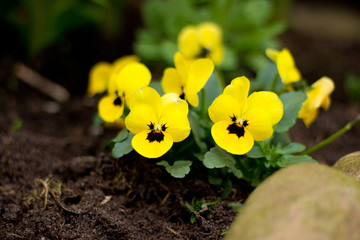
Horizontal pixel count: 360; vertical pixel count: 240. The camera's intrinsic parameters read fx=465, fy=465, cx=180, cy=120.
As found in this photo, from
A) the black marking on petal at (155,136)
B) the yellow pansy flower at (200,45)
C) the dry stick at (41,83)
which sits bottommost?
the black marking on petal at (155,136)

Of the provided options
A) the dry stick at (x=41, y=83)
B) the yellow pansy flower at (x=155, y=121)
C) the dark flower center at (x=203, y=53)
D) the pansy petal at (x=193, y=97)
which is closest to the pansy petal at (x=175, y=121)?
the yellow pansy flower at (x=155, y=121)

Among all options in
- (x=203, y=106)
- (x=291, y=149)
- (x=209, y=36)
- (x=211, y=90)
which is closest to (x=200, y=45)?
(x=209, y=36)

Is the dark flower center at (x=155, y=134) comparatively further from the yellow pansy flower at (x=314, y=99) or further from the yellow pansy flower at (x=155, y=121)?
the yellow pansy flower at (x=314, y=99)

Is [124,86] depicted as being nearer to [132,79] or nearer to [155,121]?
[132,79]

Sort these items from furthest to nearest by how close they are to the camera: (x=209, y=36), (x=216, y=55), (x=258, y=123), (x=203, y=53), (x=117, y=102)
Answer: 1. (x=209, y=36)
2. (x=216, y=55)
3. (x=203, y=53)
4. (x=117, y=102)
5. (x=258, y=123)

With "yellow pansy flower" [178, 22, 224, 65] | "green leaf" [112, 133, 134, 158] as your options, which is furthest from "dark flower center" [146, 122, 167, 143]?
"yellow pansy flower" [178, 22, 224, 65]

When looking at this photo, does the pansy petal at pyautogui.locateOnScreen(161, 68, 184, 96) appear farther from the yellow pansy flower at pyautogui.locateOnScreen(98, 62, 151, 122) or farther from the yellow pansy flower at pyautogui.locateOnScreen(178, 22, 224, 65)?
the yellow pansy flower at pyautogui.locateOnScreen(178, 22, 224, 65)
